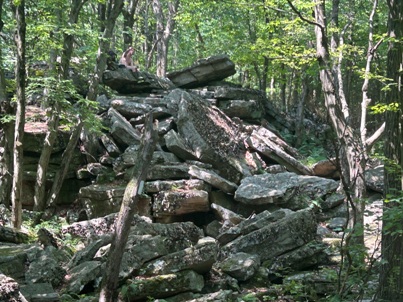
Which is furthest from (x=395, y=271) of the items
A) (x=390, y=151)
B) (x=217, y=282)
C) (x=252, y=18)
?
(x=252, y=18)

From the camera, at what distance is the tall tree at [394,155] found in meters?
5.79

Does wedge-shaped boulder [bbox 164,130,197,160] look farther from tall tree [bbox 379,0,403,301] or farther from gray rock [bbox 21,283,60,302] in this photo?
tall tree [bbox 379,0,403,301]

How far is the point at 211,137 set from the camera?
49.6 feet

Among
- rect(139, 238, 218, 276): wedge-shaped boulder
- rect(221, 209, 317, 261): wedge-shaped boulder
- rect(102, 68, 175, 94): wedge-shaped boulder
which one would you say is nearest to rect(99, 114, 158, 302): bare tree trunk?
rect(139, 238, 218, 276): wedge-shaped boulder

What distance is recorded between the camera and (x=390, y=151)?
6.22 m

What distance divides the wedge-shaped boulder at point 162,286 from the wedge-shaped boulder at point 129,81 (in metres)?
11.7

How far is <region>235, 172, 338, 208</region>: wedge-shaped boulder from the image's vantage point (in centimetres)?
1311

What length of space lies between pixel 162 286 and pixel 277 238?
3383 millimetres

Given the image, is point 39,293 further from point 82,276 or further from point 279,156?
point 279,156

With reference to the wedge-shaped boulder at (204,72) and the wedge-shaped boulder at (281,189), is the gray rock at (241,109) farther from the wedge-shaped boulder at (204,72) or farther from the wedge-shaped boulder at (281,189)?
the wedge-shaped boulder at (281,189)

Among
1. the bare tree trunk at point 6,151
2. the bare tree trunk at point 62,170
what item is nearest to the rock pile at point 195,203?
the bare tree trunk at point 62,170

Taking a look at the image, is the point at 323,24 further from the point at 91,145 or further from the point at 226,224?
the point at 91,145

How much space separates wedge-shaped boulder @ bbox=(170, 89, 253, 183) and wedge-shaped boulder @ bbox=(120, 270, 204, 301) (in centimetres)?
676

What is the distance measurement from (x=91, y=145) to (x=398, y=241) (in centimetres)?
1096
